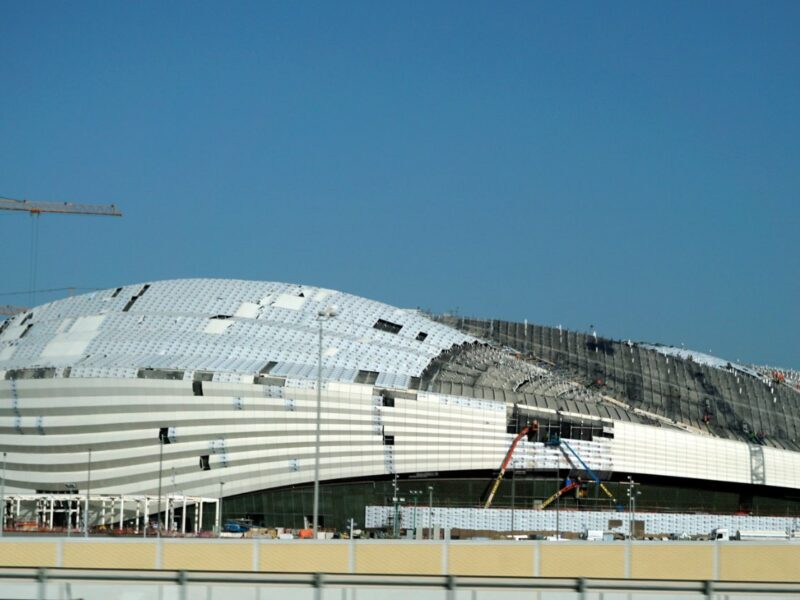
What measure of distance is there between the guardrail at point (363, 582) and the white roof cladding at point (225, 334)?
2744 inches

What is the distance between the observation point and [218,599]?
31.4 m

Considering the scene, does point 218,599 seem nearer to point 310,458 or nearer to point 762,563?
point 762,563

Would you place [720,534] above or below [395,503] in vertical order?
below

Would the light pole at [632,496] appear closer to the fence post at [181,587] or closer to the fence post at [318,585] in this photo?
the fence post at [318,585]

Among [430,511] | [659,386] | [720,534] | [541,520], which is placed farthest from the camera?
[659,386]

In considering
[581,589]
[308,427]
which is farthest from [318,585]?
[308,427]

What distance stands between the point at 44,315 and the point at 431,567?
84081 millimetres

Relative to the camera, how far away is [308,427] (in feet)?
327

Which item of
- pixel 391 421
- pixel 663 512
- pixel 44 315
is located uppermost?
pixel 44 315

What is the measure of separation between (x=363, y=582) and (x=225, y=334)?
254ft

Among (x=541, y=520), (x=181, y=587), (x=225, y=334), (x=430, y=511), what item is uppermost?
(x=225, y=334)

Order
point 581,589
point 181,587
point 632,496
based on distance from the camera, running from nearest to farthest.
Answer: point 581,589
point 181,587
point 632,496

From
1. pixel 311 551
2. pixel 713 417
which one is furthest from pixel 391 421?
pixel 311 551

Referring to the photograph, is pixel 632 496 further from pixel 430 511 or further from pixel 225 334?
pixel 225 334
